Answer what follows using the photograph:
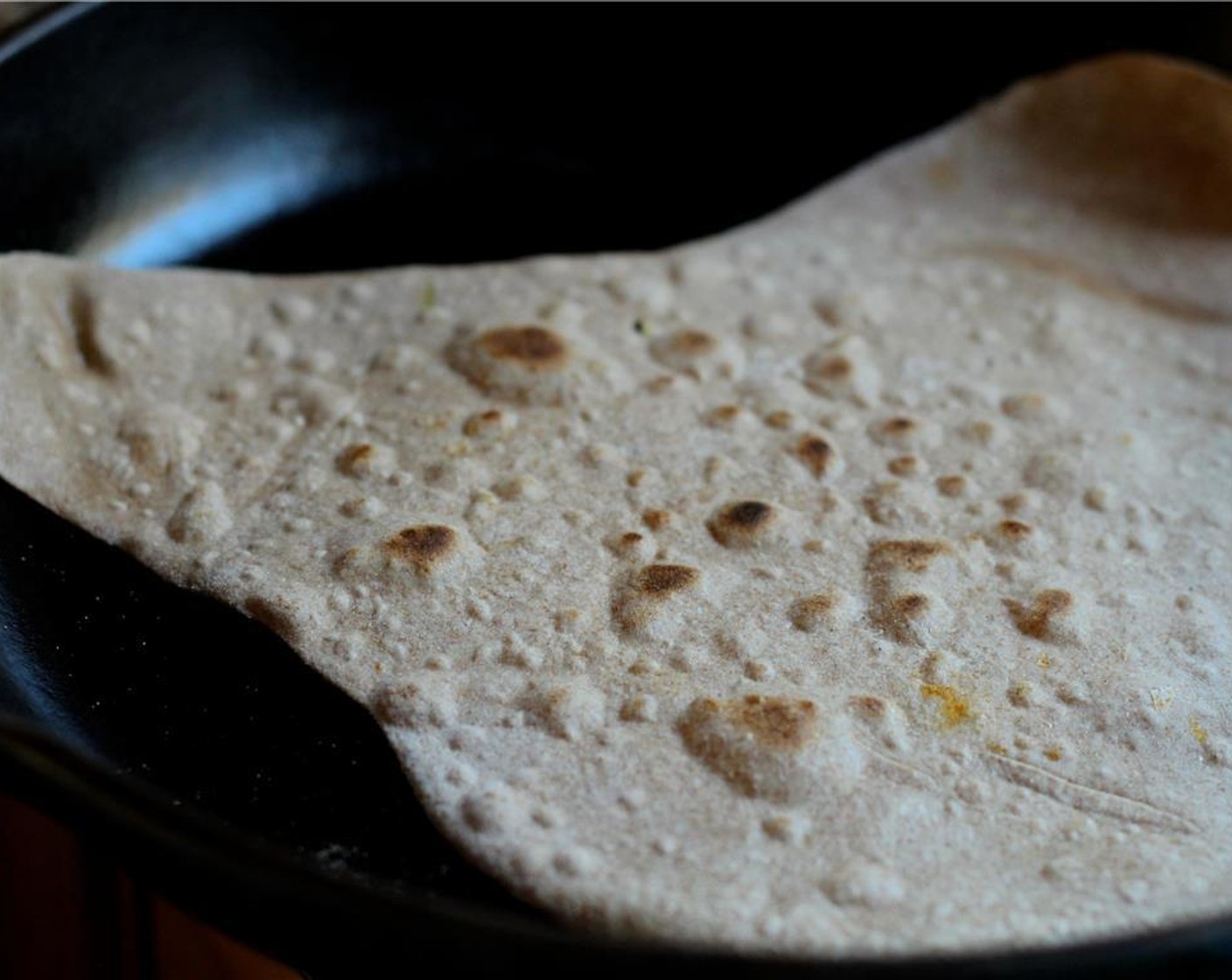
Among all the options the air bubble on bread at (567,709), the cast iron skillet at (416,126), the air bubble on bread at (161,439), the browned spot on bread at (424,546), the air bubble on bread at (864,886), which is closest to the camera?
the air bubble on bread at (864,886)

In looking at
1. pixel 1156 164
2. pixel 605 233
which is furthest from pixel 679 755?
pixel 1156 164

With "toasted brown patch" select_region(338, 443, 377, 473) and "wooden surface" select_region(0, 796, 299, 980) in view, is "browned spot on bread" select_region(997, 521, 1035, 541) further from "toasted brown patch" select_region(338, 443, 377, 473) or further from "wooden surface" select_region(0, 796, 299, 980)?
"wooden surface" select_region(0, 796, 299, 980)

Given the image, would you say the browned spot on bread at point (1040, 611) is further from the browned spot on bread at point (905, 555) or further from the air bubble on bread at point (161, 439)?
the air bubble on bread at point (161, 439)

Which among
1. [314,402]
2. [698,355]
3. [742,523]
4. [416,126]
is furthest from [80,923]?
[416,126]

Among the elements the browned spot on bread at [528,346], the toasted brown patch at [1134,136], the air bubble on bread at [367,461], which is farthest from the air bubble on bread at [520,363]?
the toasted brown patch at [1134,136]

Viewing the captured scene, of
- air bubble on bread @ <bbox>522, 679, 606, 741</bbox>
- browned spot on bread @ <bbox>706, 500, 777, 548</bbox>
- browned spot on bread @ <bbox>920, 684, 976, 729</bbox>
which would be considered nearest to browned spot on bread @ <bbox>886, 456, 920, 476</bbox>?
browned spot on bread @ <bbox>706, 500, 777, 548</bbox>
